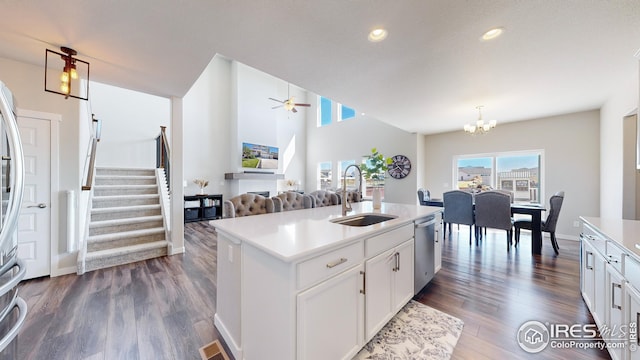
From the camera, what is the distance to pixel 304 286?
117 cm

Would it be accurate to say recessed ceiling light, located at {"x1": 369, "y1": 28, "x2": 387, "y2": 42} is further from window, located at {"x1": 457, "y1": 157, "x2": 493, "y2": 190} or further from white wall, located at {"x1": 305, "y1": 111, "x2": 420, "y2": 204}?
window, located at {"x1": 457, "y1": 157, "x2": 493, "y2": 190}

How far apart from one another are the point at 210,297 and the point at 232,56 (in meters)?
2.56

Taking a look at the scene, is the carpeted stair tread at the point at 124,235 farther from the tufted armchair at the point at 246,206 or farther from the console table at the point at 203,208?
the console table at the point at 203,208

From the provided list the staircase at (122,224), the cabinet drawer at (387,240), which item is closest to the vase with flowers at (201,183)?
the staircase at (122,224)

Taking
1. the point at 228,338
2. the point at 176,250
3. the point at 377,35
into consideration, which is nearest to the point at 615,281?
the point at 377,35

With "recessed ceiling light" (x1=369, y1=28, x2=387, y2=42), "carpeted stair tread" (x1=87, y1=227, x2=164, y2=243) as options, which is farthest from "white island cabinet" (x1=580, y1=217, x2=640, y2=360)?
"carpeted stair tread" (x1=87, y1=227, x2=164, y2=243)

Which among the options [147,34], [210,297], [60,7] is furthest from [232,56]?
[210,297]

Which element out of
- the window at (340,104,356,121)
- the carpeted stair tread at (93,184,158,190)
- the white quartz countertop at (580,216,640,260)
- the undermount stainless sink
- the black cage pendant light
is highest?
the window at (340,104,356,121)

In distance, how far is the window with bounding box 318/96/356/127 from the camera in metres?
8.12

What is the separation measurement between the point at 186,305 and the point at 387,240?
2.01 m

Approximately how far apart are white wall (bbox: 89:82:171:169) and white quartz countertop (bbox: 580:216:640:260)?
22.0 feet

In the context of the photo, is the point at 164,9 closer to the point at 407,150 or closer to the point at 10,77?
the point at 10,77

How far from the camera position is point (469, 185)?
6.00m

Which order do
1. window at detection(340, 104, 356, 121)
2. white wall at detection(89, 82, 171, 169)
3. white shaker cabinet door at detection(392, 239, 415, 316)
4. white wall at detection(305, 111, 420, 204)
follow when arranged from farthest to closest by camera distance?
window at detection(340, 104, 356, 121) → white wall at detection(305, 111, 420, 204) → white wall at detection(89, 82, 171, 169) → white shaker cabinet door at detection(392, 239, 415, 316)
